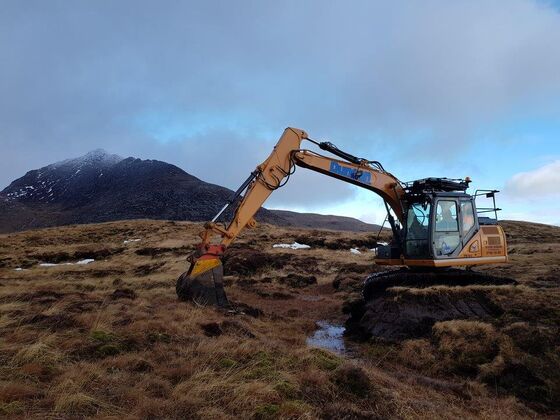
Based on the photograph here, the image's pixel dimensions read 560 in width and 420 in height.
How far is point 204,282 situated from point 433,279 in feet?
24.3

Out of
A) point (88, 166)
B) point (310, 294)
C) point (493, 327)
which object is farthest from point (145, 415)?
point (88, 166)

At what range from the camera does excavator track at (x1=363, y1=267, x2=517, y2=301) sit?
47.3 ft

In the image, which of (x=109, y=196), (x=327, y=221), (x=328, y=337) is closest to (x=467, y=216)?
(x=328, y=337)

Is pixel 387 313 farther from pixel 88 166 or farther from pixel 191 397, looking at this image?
pixel 88 166

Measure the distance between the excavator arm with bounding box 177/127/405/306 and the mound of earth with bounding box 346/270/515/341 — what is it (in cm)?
289

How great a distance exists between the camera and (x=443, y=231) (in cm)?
1456

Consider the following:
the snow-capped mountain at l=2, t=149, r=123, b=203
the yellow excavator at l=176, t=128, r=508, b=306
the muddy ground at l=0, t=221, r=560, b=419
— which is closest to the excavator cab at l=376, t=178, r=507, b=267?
the yellow excavator at l=176, t=128, r=508, b=306

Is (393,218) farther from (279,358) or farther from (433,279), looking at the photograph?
(279,358)

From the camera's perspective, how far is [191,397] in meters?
5.75

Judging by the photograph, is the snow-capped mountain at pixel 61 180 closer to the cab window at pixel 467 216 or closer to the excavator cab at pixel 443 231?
the excavator cab at pixel 443 231

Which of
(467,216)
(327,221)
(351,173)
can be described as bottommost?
(467,216)

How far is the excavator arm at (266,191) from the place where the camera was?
13406 mm

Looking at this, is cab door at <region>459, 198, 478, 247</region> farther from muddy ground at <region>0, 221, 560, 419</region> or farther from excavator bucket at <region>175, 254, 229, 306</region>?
excavator bucket at <region>175, 254, 229, 306</region>

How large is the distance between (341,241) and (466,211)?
2765 cm
